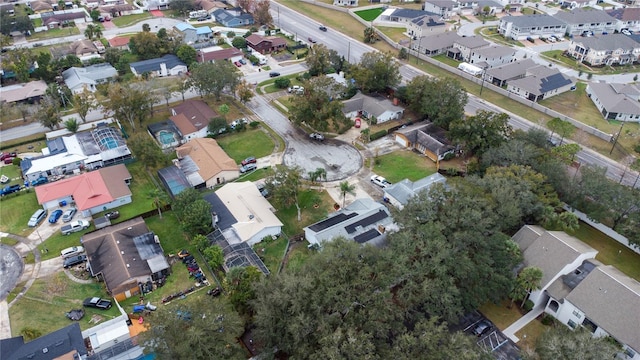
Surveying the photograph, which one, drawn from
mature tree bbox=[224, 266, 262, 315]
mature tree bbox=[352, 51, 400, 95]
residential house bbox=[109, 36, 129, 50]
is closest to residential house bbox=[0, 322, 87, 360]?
mature tree bbox=[224, 266, 262, 315]

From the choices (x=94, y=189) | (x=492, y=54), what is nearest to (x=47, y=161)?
(x=94, y=189)

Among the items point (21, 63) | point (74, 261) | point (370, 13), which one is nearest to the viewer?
point (74, 261)

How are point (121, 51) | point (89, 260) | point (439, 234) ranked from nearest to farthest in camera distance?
point (439, 234) → point (89, 260) → point (121, 51)

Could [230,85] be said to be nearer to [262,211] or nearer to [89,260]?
[262,211]

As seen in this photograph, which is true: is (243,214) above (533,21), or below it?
below

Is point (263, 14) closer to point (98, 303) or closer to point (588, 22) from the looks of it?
point (588, 22)

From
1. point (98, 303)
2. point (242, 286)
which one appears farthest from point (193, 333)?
point (98, 303)

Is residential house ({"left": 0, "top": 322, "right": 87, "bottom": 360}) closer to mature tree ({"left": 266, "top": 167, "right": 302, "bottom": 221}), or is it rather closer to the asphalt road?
mature tree ({"left": 266, "top": 167, "right": 302, "bottom": 221})
